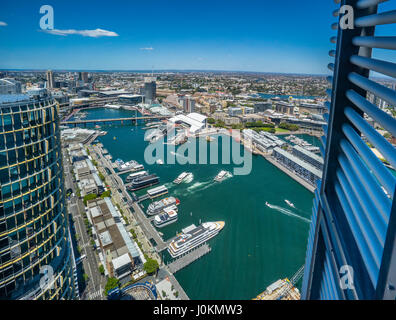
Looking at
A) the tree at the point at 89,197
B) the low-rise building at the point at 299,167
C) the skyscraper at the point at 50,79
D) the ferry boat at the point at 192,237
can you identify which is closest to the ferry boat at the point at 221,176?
the ferry boat at the point at 192,237

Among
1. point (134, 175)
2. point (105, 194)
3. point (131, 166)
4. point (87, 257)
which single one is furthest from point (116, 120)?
point (87, 257)

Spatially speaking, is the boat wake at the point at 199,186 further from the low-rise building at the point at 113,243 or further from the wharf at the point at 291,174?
the wharf at the point at 291,174

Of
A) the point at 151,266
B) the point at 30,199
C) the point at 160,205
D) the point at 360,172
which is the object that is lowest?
the point at 151,266

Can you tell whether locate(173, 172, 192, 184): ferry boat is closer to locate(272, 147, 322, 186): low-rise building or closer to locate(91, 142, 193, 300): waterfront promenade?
locate(91, 142, 193, 300): waterfront promenade

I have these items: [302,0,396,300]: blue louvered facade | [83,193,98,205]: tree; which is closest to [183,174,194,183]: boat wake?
[83,193,98,205]: tree

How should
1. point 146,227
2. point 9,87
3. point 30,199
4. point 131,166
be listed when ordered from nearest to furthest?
point 30,199, point 9,87, point 146,227, point 131,166

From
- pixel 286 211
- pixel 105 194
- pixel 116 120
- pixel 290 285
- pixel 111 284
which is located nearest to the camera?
pixel 111 284

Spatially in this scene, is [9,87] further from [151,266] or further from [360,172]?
[151,266]
